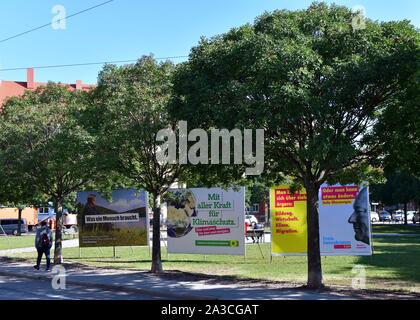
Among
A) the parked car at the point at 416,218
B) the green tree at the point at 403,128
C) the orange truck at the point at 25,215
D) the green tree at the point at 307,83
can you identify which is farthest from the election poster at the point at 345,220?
the orange truck at the point at 25,215

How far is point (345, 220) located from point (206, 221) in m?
5.83

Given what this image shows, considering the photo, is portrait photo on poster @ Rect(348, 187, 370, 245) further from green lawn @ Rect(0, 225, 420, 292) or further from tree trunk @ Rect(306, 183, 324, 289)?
tree trunk @ Rect(306, 183, 324, 289)

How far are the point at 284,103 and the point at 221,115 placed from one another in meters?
1.60

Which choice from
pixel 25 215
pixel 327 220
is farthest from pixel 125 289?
pixel 25 215

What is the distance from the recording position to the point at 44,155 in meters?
21.4

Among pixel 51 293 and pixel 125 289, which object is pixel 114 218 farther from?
pixel 51 293

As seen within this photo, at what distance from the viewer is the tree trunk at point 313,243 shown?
48.0 ft

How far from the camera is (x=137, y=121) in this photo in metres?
18.1

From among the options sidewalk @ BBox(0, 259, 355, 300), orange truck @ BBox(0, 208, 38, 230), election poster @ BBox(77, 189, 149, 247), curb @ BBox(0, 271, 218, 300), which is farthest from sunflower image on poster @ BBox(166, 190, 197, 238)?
orange truck @ BBox(0, 208, 38, 230)

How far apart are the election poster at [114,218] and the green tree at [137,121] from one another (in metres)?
4.42

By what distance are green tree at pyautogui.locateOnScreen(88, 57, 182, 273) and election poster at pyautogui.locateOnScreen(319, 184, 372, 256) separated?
6.11m
